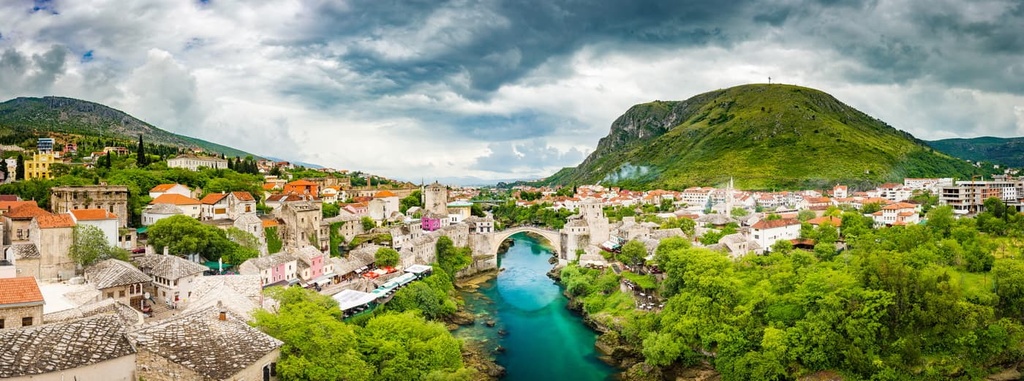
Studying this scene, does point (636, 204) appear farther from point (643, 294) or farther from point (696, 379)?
point (696, 379)

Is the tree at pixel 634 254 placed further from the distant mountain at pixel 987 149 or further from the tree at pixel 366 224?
the distant mountain at pixel 987 149

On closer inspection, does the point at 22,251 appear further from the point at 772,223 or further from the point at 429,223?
the point at 772,223

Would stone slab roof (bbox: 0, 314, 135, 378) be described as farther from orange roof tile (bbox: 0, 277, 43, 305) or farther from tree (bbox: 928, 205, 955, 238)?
tree (bbox: 928, 205, 955, 238)

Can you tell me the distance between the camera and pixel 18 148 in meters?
53.4

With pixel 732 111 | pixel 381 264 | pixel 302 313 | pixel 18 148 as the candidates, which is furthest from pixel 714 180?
pixel 18 148

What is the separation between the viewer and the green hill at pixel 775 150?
78188 mm

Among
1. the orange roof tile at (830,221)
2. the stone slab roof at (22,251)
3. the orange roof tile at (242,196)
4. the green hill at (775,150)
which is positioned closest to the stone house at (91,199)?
the orange roof tile at (242,196)

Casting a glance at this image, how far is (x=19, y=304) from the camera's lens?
1210 centimetres

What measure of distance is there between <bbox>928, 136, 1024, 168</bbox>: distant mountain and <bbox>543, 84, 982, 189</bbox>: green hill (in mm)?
44524

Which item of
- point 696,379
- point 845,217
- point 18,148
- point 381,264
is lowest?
point 696,379

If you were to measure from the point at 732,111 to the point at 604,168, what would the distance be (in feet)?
105

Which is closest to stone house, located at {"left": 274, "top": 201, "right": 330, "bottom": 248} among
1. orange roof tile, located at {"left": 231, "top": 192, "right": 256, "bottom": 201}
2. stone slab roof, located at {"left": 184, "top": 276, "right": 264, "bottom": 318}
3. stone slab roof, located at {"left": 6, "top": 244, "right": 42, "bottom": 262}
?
orange roof tile, located at {"left": 231, "top": 192, "right": 256, "bottom": 201}

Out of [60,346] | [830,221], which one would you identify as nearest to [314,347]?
[60,346]

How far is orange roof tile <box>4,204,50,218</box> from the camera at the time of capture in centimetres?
2134
